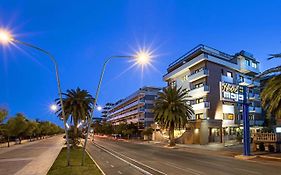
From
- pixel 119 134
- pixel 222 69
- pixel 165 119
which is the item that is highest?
pixel 222 69

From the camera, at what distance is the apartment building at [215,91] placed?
5494cm

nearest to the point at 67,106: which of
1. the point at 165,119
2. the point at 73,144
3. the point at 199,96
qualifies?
the point at 73,144

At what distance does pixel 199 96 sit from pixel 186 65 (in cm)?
860

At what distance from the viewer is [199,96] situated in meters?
58.4

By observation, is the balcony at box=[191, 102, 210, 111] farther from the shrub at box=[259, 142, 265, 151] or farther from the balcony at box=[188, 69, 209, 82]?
the shrub at box=[259, 142, 265, 151]

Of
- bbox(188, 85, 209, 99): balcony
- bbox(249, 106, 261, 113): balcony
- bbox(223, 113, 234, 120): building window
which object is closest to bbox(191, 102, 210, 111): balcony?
bbox(188, 85, 209, 99): balcony

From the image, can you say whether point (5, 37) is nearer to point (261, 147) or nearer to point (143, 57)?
point (143, 57)

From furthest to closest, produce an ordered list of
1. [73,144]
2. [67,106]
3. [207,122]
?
[207,122] < [67,106] < [73,144]

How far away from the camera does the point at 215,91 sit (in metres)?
56.4

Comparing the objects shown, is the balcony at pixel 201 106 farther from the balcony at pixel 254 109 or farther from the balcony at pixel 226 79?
the balcony at pixel 254 109

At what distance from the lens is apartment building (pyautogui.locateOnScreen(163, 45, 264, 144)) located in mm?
54938

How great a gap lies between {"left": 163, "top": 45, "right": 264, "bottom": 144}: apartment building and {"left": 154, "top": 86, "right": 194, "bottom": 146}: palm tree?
276 inches

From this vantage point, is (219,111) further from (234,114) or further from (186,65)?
(186,65)

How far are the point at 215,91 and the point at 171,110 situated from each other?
13095 mm
